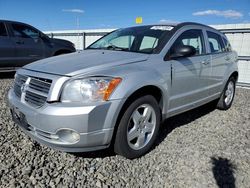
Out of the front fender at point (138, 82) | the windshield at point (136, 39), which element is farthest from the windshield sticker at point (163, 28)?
the front fender at point (138, 82)

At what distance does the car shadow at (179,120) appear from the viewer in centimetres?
406

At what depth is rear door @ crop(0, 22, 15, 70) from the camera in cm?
753

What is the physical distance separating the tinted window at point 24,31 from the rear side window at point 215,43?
5.66m

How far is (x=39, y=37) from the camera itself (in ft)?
27.4

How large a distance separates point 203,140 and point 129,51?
1.75 m

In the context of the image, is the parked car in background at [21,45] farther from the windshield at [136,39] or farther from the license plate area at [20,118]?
the license plate area at [20,118]

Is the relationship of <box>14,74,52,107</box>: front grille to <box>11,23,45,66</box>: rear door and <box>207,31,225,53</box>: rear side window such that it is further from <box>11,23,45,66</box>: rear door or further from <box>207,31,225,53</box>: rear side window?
<box>11,23,45,66</box>: rear door

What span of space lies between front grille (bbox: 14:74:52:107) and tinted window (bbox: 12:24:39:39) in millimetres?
5315

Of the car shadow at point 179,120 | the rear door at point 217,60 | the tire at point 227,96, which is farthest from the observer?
the tire at point 227,96

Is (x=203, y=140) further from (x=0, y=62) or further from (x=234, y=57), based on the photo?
(x=0, y=62)

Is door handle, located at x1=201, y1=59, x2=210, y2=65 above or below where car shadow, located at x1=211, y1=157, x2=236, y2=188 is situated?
above

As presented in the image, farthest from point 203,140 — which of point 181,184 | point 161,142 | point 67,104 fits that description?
point 67,104

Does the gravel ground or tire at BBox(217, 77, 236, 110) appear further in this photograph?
tire at BBox(217, 77, 236, 110)

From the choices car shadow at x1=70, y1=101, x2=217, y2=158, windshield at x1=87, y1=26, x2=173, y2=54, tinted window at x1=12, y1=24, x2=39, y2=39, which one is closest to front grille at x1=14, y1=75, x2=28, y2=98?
car shadow at x1=70, y1=101, x2=217, y2=158
